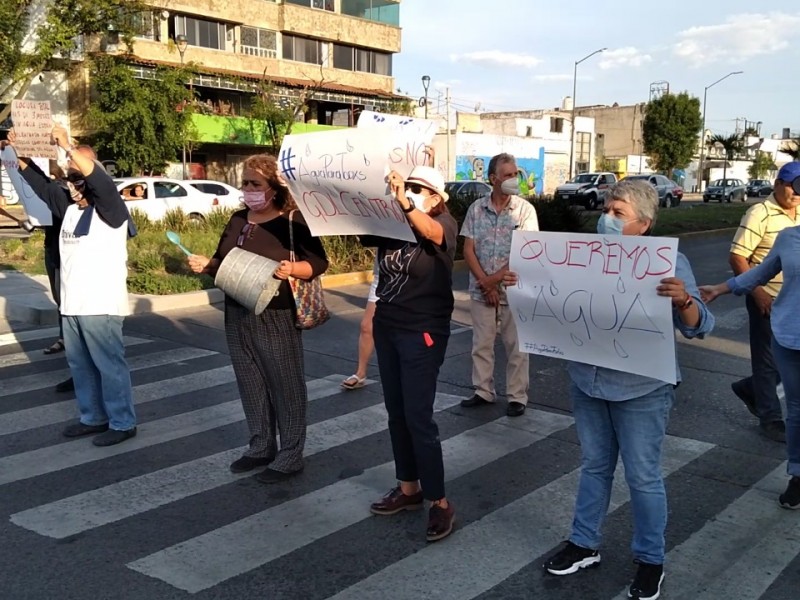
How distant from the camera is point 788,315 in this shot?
4.11m

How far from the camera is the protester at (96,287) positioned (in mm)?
5008

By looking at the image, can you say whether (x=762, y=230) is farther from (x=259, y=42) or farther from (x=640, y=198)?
(x=259, y=42)

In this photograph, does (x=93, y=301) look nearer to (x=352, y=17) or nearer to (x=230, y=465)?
(x=230, y=465)

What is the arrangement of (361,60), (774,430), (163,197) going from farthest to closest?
(361,60) → (163,197) → (774,430)

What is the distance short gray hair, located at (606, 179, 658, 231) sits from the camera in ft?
10.8

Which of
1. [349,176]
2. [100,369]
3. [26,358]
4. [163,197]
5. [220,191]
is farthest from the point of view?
[220,191]

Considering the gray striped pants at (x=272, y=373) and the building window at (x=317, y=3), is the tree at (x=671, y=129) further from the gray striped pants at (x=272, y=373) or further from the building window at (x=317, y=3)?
the gray striped pants at (x=272, y=373)

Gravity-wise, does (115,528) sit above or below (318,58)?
below

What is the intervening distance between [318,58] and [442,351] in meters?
42.5

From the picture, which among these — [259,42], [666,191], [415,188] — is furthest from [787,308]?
[259,42]

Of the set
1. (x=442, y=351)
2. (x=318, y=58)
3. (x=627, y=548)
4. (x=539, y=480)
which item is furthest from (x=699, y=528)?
(x=318, y=58)

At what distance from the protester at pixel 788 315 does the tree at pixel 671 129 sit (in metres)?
67.3

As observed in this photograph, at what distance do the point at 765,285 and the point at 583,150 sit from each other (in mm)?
63888

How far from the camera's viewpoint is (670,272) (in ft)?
10.2
